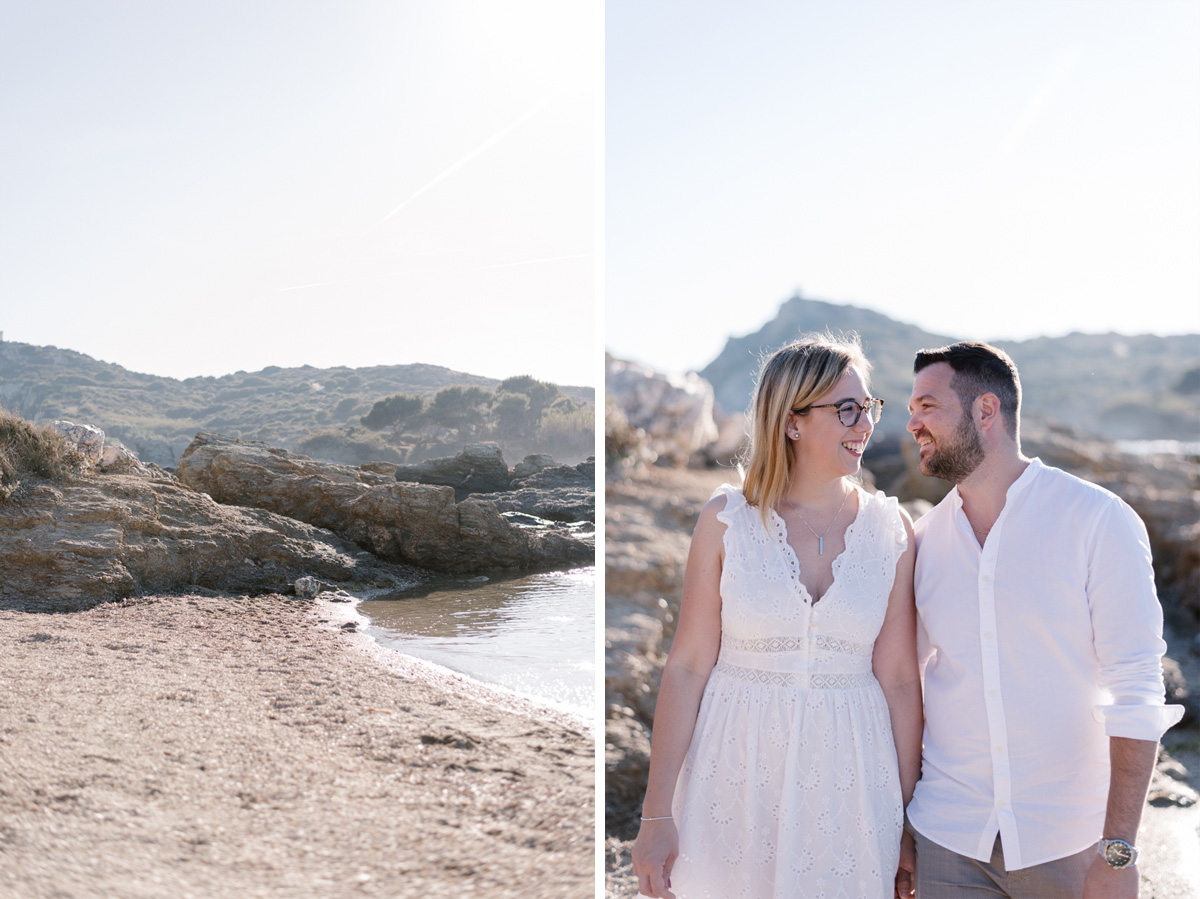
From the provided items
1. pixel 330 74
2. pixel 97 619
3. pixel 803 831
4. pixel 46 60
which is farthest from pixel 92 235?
pixel 803 831

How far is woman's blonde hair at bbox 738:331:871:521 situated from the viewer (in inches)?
61.2

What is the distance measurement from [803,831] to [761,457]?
71 centimetres

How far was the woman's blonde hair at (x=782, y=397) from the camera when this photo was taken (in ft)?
5.10

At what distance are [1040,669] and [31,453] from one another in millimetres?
3573

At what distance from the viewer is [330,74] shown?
4.02 m

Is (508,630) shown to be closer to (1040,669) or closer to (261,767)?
(261,767)

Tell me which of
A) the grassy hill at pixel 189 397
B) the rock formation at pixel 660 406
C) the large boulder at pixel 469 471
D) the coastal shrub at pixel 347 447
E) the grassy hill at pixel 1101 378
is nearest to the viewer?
the grassy hill at pixel 189 397

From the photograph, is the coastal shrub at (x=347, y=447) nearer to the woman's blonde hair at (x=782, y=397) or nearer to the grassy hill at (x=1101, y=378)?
the woman's blonde hair at (x=782, y=397)

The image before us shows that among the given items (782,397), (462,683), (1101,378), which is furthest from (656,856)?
(1101,378)

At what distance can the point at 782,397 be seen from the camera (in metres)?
1.58

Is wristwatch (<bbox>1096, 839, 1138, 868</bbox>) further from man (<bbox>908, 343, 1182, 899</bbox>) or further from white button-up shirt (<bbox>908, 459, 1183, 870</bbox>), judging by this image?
white button-up shirt (<bbox>908, 459, 1183, 870</bbox>)

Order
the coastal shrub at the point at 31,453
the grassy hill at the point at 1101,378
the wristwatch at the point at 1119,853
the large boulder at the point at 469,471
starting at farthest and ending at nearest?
the grassy hill at the point at 1101,378, the large boulder at the point at 469,471, the coastal shrub at the point at 31,453, the wristwatch at the point at 1119,853

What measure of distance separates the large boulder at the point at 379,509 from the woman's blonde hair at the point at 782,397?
254 centimetres

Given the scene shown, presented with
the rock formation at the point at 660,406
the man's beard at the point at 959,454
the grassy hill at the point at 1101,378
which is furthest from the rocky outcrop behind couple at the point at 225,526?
the grassy hill at the point at 1101,378
